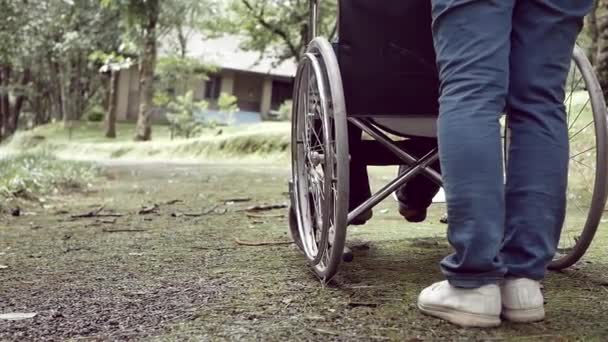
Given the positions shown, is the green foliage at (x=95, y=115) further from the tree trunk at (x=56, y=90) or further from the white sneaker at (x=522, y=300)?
the white sneaker at (x=522, y=300)

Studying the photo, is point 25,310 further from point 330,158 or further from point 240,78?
point 240,78

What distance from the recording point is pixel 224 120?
2391 cm

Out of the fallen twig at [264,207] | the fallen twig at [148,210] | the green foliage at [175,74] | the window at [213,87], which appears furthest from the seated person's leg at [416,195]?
the window at [213,87]

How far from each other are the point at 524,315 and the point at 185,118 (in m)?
19.1

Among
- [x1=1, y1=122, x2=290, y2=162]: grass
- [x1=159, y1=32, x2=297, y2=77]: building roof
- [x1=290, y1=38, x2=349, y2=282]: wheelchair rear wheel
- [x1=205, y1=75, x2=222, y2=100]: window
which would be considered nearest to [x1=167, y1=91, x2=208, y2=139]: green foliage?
[x1=1, y1=122, x2=290, y2=162]: grass

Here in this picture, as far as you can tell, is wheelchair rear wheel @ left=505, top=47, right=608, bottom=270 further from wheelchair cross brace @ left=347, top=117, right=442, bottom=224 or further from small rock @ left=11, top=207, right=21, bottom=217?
small rock @ left=11, top=207, right=21, bottom=217

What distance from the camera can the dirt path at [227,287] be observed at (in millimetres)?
1559

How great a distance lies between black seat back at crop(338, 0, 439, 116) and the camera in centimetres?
205

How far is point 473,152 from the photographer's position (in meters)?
1.51

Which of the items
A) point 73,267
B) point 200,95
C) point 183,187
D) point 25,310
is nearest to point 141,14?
point 183,187

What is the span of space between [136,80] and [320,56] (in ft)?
94.5

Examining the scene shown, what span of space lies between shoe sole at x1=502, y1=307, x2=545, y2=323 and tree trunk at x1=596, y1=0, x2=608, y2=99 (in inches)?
138

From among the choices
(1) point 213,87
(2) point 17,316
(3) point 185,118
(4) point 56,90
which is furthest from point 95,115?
(2) point 17,316

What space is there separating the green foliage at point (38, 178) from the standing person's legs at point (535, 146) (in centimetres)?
403
